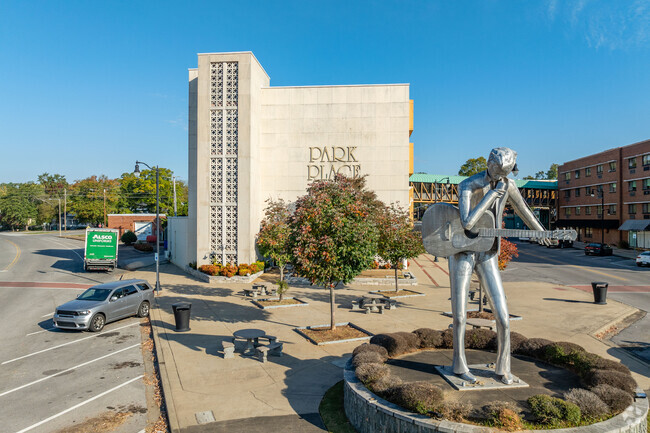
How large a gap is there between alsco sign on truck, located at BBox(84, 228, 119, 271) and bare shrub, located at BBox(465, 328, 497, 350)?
27.1 meters

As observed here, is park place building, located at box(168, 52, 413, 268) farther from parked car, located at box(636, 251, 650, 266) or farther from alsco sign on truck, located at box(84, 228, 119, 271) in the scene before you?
parked car, located at box(636, 251, 650, 266)

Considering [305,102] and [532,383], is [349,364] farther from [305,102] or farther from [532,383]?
[305,102]

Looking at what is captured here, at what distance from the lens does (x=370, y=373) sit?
8312 mm

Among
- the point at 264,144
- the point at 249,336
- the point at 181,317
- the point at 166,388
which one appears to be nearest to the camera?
the point at 166,388

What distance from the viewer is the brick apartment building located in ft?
160

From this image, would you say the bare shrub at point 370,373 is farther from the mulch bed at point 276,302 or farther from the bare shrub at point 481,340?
the mulch bed at point 276,302

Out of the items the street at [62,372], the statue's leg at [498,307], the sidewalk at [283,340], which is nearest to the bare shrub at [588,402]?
the statue's leg at [498,307]

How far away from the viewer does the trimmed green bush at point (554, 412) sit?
6.63 meters

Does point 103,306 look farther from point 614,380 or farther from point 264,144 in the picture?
point 264,144

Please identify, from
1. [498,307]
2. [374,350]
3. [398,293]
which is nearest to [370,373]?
[374,350]

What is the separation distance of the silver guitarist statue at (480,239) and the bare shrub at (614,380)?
1532 millimetres

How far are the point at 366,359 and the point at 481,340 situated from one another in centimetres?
369

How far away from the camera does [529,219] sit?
862 cm

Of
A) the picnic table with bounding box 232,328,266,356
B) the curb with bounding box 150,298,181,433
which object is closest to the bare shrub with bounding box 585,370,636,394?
the curb with bounding box 150,298,181,433
